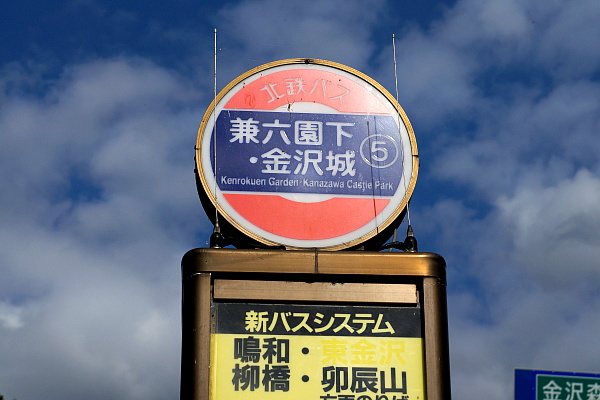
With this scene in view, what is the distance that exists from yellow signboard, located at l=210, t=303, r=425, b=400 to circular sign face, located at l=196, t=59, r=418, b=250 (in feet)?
3.50

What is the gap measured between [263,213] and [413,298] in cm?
223

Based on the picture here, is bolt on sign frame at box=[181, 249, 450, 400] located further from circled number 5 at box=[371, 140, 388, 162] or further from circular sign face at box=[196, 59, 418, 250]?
circled number 5 at box=[371, 140, 388, 162]

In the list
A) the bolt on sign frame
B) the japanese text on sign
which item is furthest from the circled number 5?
the bolt on sign frame

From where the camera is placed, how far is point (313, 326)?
458 inches

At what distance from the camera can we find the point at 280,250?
39.3 feet

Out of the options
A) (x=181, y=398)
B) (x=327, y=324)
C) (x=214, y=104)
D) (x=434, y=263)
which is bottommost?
(x=181, y=398)

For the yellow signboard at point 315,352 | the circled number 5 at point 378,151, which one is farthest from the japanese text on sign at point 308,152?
the yellow signboard at point 315,352

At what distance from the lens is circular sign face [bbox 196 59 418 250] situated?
491 inches

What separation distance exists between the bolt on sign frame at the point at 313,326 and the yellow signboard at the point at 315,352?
0.04 ft

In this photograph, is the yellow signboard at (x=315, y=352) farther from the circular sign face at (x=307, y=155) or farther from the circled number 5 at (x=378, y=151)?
the circled number 5 at (x=378, y=151)

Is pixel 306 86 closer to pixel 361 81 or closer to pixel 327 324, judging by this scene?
pixel 361 81

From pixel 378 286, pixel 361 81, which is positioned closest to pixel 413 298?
pixel 378 286

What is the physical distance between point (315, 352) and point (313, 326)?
13.0 inches

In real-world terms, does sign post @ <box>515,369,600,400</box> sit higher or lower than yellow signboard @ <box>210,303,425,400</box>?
lower
